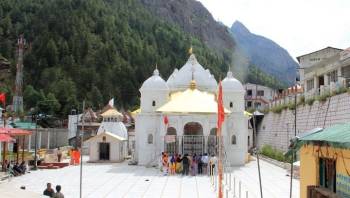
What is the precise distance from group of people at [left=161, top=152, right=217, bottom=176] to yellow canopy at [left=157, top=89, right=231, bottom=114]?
3991 millimetres

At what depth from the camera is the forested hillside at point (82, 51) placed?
3342 inches

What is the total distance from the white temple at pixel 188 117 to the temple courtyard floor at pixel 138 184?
3.28 meters

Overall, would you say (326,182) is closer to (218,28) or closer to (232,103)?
(232,103)

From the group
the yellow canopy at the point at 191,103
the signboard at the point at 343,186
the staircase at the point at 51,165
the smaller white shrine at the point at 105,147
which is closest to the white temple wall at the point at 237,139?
the yellow canopy at the point at 191,103

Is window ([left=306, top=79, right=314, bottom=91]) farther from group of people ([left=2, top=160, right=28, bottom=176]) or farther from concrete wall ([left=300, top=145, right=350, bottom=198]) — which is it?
concrete wall ([left=300, top=145, right=350, bottom=198])

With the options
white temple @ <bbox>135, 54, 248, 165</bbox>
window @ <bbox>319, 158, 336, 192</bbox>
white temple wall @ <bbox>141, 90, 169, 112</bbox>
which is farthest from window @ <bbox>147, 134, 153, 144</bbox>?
window @ <bbox>319, 158, 336, 192</bbox>

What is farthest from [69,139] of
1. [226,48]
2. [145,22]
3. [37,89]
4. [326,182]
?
[226,48]

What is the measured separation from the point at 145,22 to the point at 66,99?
52051 mm

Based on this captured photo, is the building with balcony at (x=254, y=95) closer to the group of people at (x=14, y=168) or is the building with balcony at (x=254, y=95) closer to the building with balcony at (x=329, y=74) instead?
the building with balcony at (x=329, y=74)

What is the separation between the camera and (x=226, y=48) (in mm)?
159250

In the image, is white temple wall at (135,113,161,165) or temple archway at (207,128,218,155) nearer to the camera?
temple archway at (207,128,218,155)

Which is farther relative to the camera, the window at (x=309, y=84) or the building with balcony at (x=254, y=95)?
the building with balcony at (x=254, y=95)

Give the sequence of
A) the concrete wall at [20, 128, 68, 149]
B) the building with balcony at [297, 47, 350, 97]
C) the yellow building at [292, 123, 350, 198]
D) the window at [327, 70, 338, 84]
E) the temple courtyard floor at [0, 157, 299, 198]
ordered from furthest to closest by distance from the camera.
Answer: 1. the concrete wall at [20, 128, 68, 149]
2. the window at [327, 70, 338, 84]
3. the building with balcony at [297, 47, 350, 97]
4. the temple courtyard floor at [0, 157, 299, 198]
5. the yellow building at [292, 123, 350, 198]

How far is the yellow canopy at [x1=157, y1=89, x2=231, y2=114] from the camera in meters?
29.5
